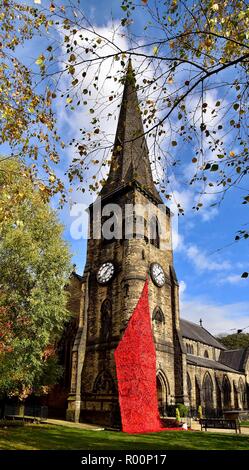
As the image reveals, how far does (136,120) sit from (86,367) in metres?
22.5

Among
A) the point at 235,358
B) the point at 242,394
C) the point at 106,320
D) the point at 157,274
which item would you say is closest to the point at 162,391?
the point at 106,320

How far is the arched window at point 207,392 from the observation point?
108ft

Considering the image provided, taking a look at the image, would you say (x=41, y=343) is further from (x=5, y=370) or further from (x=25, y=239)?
(x=25, y=239)

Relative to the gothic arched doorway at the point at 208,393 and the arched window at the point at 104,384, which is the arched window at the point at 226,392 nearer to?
the gothic arched doorway at the point at 208,393

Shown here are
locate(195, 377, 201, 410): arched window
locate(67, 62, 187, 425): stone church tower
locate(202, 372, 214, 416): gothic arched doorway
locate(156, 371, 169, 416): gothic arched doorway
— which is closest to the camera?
locate(67, 62, 187, 425): stone church tower

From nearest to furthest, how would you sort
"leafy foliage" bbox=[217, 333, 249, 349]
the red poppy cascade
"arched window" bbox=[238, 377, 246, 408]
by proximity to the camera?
the red poppy cascade
"arched window" bbox=[238, 377, 246, 408]
"leafy foliage" bbox=[217, 333, 249, 349]

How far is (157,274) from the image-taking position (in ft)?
84.6

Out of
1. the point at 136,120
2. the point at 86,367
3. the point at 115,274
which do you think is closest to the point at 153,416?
the point at 86,367

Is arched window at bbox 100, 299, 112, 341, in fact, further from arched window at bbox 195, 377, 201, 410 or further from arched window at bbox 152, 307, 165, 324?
arched window at bbox 195, 377, 201, 410

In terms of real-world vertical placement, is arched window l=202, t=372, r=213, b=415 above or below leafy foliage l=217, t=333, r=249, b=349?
below

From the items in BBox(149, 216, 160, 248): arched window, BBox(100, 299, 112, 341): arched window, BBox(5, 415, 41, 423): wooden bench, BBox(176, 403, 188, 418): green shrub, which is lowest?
BBox(5, 415, 41, 423): wooden bench

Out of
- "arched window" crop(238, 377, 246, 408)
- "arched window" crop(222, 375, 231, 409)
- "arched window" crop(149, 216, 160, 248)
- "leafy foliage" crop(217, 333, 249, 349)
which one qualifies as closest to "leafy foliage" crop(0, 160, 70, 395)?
"arched window" crop(149, 216, 160, 248)

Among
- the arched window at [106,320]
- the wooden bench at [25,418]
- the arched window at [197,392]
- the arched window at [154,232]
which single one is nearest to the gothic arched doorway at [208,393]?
the arched window at [197,392]

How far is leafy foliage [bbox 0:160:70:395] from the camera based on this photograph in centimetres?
1730
